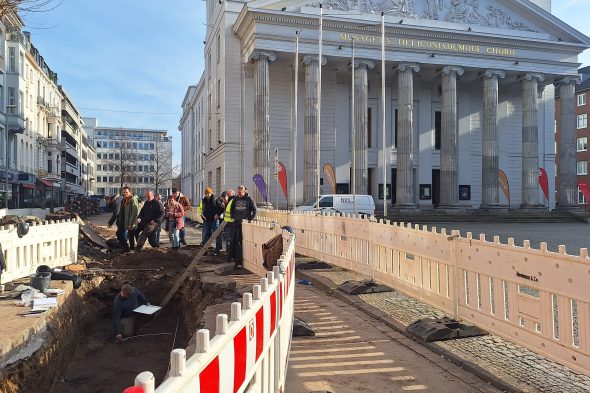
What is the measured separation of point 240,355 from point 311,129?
3192 centimetres

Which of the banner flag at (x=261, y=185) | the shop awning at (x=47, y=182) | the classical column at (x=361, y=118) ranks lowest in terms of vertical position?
the banner flag at (x=261, y=185)

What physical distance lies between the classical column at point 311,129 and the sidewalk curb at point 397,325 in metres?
23.2

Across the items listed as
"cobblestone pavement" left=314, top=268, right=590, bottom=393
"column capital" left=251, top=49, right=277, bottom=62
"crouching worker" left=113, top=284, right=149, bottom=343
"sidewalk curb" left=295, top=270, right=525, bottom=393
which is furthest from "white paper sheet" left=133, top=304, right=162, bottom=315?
"column capital" left=251, top=49, right=277, bottom=62

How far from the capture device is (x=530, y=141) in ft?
128

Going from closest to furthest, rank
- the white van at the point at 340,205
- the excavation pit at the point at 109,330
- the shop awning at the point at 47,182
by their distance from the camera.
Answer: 1. the excavation pit at the point at 109,330
2. the white van at the point at 340,205
3. the shop awning at the point at 47,182

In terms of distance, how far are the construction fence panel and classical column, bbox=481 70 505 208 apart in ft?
103

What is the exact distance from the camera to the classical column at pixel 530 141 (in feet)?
129

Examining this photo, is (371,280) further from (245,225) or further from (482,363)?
(482,363)

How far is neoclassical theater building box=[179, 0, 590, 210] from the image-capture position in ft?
113

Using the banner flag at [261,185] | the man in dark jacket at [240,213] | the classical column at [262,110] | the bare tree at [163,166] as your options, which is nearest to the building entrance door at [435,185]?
the classical column at [262,110]

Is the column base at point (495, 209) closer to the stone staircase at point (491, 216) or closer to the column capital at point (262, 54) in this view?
the stone staircase at point (491, 216)

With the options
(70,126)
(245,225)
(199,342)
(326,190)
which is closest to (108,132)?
(70,126)

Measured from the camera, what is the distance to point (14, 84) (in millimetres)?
41250

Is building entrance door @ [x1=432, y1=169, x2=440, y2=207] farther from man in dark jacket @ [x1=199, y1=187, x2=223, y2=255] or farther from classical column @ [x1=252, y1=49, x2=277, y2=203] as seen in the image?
man in dark jacket @ [x1=199, y1=187, x2=223, y2=255]
